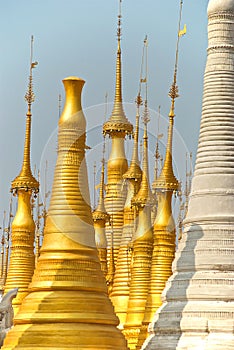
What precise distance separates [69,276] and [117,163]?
68.7 ft

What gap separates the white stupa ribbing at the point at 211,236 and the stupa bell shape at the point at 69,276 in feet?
5.09

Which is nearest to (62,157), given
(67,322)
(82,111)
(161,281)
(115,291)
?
(82,111)

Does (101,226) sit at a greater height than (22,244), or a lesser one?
greater

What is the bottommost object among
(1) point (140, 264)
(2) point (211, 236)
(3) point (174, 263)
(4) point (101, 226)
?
(3) point (174, 263)

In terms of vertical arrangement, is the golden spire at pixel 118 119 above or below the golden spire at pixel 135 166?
above

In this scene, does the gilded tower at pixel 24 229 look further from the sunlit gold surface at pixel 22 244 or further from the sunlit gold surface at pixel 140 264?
the sunlit gold surface at pixel 140 264

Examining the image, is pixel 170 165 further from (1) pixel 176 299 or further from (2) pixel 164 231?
(1) pixel 176 299

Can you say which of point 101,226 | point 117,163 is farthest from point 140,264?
point 117,163

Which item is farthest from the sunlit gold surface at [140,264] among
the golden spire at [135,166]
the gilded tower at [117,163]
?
the gilded tower at [117,163]

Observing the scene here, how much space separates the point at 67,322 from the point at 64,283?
3.43 ft

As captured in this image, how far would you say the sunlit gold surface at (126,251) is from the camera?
4697cm

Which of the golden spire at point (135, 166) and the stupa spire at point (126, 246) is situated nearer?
the stupa spire at point (126, 246)

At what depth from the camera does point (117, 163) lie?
53719 mm

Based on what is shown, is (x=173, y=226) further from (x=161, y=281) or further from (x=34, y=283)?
(x=34, y=283)
